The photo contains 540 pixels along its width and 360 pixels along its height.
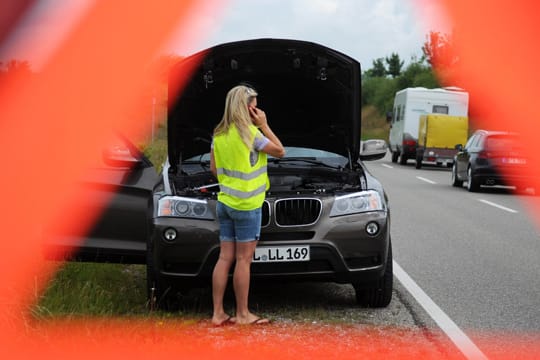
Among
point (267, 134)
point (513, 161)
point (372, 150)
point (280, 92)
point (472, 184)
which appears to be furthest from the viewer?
point (472, 184)

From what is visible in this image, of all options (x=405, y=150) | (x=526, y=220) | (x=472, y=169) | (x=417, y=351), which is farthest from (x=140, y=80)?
(x=417, y=351)

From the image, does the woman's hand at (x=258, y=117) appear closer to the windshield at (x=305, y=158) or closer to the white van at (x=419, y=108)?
the windshield at (x=305, y=158)

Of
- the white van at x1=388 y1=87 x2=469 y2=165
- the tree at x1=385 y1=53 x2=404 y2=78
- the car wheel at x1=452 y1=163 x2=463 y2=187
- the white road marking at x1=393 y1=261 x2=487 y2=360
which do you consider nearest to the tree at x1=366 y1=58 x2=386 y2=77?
the tree at x1=385 y1=53 x2=404 y2=78

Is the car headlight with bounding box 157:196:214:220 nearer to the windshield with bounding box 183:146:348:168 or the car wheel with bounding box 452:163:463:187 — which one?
the windshield with bounding box 183:146:348:168

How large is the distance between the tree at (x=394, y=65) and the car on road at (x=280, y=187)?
414 ft

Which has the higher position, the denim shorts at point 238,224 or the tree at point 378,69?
the tree at point 378,69

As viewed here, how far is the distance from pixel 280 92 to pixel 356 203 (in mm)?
1718

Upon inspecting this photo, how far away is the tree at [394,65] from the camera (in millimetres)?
132000

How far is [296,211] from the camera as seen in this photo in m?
6.20

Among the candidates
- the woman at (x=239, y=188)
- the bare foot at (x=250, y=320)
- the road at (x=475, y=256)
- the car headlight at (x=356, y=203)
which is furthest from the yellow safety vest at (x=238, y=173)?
the road at (x=475, y=256)

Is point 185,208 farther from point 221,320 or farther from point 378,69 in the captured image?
point 378,69

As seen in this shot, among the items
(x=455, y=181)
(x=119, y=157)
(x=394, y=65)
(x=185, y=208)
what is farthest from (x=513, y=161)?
(x=394, y=65)

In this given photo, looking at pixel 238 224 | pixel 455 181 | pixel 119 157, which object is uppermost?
pixel 119 157

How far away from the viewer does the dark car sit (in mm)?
19416
